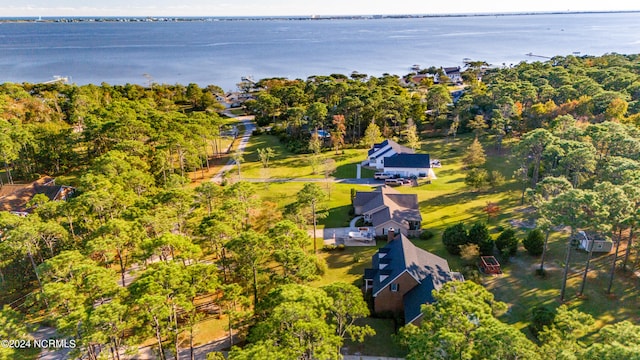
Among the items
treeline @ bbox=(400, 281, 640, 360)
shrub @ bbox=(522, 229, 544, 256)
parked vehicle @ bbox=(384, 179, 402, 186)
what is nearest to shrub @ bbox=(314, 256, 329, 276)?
treeline @ bbox=(400, 281, 640, 360)

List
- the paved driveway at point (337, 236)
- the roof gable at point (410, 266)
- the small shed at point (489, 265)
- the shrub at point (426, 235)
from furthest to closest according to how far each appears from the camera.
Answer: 1. the shrub at point (426, 235)
2. the paved driveway at point (337, 236)
3. the small shed at point (489, 265)
4. the roof gable at point (410, 266)

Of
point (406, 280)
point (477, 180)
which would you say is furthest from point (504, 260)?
point (477, 180)

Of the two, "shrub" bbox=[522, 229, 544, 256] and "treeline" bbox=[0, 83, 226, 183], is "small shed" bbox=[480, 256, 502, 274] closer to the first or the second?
"shrub" bbox=[522, 229, 544, 256]

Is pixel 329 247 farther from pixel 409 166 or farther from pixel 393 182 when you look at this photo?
pixel 409 166

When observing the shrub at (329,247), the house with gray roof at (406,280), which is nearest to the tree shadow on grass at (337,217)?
the shrub at (329,247)

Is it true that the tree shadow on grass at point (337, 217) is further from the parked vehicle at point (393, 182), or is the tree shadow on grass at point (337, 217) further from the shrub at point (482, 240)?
the shrub at point (482, 240)

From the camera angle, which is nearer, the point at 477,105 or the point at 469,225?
the point at 469,225

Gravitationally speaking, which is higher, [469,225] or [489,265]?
[469,225]
